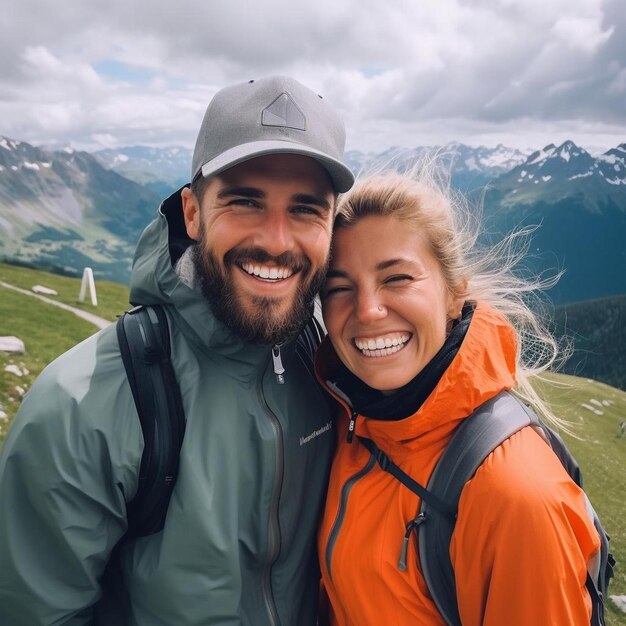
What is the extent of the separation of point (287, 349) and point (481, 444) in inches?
66.2

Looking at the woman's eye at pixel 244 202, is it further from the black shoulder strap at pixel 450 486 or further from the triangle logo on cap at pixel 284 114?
the black shoulder strap at pixel 450 486

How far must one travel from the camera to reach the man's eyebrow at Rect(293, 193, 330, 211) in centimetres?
369

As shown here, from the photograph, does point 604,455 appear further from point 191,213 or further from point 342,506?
point 191,213

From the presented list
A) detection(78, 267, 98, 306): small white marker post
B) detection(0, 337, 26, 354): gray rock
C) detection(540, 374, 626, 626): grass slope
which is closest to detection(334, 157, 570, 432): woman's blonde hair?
detection(540, 374, 626, 626): grass slope

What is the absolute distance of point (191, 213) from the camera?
13.1ft

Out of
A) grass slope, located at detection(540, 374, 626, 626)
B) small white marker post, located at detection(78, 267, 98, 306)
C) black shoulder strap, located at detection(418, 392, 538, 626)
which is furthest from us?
small white marker post, located at detection(78, 267, 98, 306)

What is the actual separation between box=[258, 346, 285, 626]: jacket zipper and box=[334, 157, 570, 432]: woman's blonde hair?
A: 1.64 m

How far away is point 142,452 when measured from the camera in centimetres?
322

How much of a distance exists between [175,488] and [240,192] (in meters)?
2.05

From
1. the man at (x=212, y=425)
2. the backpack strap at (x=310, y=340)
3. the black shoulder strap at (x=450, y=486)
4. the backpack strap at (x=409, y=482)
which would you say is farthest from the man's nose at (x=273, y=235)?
the black shoulder strap at (x=450, y=486)

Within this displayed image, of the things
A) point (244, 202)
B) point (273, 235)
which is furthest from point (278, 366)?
point (244, 202)

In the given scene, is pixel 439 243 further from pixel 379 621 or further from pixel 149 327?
pixel 379 621

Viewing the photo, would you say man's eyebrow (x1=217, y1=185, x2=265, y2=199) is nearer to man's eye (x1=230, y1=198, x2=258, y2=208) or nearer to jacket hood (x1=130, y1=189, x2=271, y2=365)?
man's eye (x1=230, y1=198, x2=258, y2=208)

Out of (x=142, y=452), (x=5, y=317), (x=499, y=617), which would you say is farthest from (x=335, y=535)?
(x=5, y=317)
